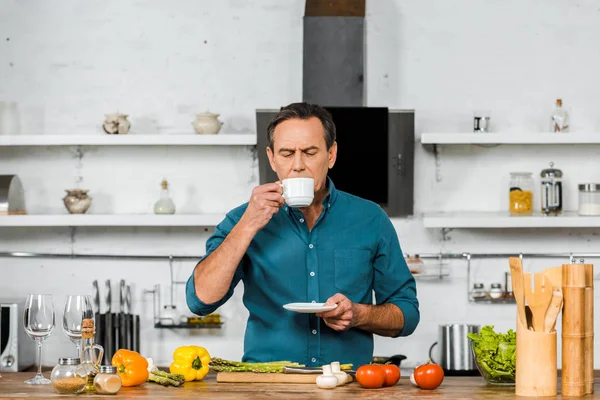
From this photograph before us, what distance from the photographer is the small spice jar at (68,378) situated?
218cm

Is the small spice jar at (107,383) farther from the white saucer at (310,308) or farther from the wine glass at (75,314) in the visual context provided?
the white saucer at (310,308)

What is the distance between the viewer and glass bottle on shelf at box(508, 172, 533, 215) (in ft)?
15.6

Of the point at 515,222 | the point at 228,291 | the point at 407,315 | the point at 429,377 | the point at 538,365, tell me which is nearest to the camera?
the point at 538,365

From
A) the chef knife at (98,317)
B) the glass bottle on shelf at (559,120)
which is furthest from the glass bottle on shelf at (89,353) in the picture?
the glass bottle on shelf at (559,120)

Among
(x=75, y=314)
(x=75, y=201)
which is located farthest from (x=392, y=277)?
(x=75, y=201)

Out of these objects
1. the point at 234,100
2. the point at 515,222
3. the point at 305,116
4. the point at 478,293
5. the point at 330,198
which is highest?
the point at 234,100

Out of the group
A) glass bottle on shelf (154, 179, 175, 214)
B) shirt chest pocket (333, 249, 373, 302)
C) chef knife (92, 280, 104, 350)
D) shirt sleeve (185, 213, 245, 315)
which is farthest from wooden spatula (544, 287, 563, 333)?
chef knife (92, 280, 104, 350)

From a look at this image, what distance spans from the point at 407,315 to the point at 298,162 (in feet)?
1.87

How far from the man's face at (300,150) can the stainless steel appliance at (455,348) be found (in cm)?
229

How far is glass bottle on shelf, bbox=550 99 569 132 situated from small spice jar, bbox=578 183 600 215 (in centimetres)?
32

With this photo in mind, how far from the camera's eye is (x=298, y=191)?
7.76 ft

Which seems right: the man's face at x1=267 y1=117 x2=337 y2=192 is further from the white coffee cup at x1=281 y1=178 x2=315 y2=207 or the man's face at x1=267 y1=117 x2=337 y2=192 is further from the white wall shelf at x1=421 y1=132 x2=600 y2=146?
the white wall shelf at x1=421 y1=132 x2=600 y2=146

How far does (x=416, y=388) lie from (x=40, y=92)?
3.46 meters

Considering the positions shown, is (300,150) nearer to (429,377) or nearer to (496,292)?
(429,377)
